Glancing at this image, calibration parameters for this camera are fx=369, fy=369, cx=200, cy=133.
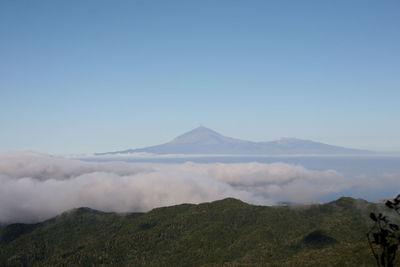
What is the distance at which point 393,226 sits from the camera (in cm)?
1602

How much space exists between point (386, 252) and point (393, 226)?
2250 mm

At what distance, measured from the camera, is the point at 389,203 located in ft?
61.1

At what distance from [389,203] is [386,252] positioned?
2.49 m

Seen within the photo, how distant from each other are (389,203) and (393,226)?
289 cm

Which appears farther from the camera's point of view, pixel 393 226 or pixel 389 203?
pixel 389 203

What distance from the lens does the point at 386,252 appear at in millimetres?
17516

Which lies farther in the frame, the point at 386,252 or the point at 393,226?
the point at 386,252

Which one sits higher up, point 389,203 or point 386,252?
point 389,203

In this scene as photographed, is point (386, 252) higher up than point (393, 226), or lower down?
lower down
